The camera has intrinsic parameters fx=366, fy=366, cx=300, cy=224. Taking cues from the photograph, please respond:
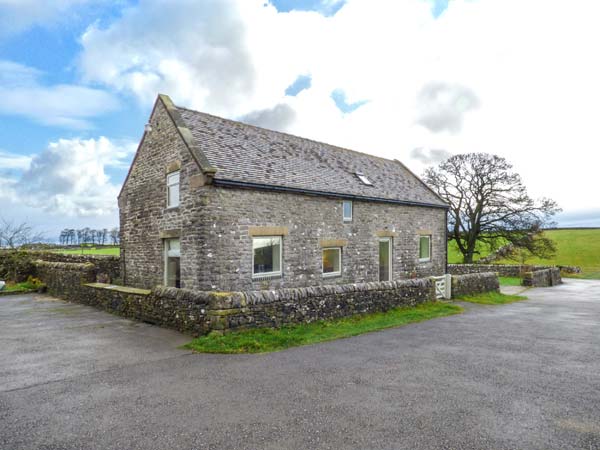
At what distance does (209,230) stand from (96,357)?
16.2 ft

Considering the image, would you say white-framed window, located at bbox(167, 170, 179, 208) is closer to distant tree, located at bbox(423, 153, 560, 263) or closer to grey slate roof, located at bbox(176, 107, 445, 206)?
grey slate roof, located at bbox(176, 107, 445, 206)

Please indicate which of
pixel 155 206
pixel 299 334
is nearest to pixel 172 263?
pixel 155 206

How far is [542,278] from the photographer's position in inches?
963

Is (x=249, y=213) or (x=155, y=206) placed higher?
(x=155, y=206)

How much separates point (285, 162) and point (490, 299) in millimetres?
10761

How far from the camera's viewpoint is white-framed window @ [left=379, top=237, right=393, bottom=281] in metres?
17.7

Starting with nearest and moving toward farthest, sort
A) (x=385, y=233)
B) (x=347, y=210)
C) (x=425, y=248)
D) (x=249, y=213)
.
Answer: (x=249, y=213)
(x=347, y=210)
(x=385, y=233)
(x=425, y=248)

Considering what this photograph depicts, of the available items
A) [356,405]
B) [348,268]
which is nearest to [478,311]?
[348,268]

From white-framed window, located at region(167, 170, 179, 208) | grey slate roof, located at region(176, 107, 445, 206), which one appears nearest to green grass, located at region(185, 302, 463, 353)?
grey slate roof, located at region(176, 107, 445, 206)

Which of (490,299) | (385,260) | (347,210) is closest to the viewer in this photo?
(347,210)

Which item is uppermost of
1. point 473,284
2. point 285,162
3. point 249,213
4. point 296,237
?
point 285,162

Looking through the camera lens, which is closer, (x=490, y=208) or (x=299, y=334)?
(x=299, y=334)

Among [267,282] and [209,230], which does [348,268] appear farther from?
[209,230]

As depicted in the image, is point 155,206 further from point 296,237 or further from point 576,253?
point 576,253
